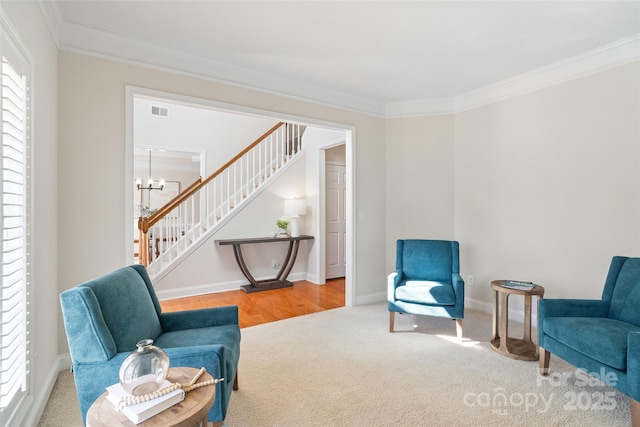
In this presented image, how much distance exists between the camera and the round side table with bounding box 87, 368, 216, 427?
1.13 meters

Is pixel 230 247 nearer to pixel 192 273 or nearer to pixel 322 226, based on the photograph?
pixel 192 273

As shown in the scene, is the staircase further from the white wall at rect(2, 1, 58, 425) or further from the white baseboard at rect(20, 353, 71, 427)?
the white wall at rect(2, 1, 58, 425)

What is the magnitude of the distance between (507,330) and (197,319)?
2.53 m

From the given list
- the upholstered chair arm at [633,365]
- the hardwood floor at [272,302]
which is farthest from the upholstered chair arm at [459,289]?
the hardwood floor at [272,302]

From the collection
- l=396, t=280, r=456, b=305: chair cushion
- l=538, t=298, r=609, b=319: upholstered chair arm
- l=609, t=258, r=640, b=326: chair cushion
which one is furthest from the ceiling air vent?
l=609, t=258, r=640, b=326: chair cushion

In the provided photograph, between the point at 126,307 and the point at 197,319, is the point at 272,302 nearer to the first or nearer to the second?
the point at 197,319

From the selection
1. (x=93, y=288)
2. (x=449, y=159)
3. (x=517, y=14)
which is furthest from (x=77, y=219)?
(x=449, y=159)

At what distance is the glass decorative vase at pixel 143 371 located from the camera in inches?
48.9

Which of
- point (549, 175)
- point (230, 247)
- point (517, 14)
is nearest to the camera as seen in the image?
point (517, 14)

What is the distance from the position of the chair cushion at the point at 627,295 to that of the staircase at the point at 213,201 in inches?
179

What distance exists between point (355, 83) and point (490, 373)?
10.1 ft

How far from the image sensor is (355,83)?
148 inches

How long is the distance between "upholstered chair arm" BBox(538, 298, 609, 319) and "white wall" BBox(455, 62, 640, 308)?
0.73 meters

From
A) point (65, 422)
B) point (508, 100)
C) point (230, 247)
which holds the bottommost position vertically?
point (65, 422)
